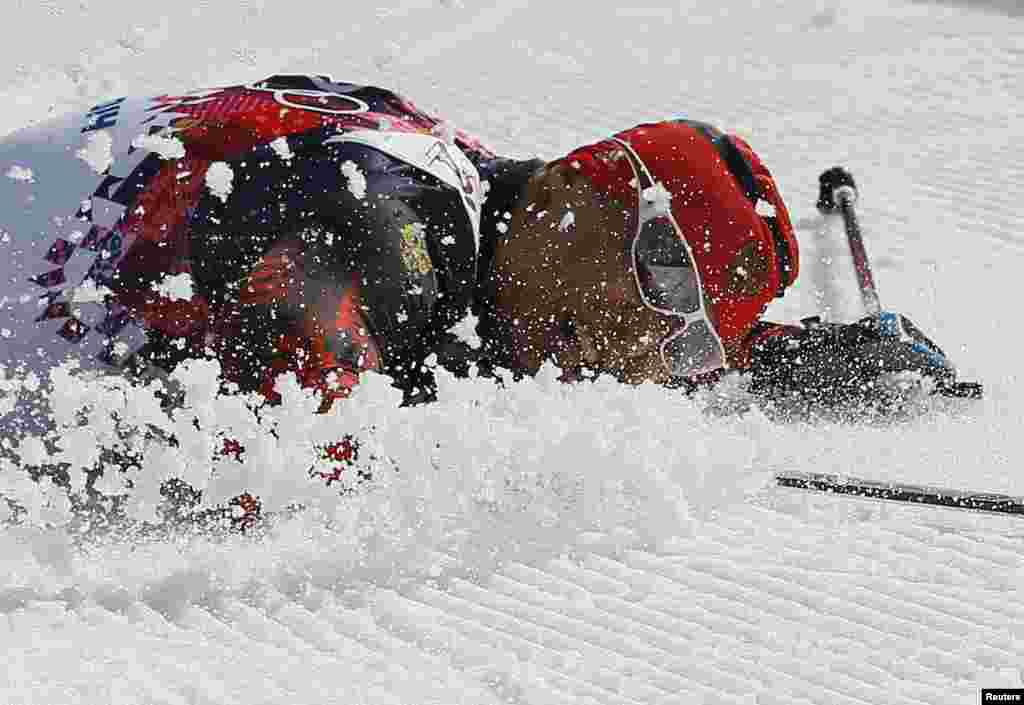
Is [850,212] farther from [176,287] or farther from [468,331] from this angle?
Answer: [176,287]

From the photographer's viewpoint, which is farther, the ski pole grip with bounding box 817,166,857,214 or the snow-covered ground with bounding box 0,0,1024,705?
the ski pole grip with bounding box 817,166,857,214

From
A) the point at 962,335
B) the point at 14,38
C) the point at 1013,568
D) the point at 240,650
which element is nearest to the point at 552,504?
the point at 240,650

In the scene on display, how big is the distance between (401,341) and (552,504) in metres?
0.47

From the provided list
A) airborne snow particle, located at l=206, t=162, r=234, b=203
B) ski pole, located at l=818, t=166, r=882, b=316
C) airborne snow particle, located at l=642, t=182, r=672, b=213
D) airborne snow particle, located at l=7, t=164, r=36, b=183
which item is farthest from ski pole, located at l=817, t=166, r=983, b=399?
airborne snow particle, located at l=7, t=164, r=36, b=183

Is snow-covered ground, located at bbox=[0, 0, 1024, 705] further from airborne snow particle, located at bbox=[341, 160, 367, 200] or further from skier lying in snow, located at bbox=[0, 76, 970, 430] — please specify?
airborne snow particle, located at bbox=[341, 160, 367, 200]

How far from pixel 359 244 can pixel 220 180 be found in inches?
11.5

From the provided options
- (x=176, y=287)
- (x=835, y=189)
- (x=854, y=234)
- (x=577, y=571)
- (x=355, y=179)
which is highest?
(x=355, y=179)

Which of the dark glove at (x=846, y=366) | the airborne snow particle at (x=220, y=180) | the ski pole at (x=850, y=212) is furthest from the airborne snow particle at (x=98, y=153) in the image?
the ski pole at (x=850, y=212)

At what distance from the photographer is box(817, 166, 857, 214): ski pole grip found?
4520 mm

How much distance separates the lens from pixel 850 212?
174 inches

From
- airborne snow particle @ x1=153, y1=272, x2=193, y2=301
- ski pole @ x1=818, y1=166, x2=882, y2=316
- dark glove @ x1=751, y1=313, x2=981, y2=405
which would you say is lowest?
dark glove @ x1=751, y1=313, x2=981, y2=405

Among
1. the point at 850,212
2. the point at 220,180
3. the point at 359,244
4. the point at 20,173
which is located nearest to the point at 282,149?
the point at 220,180

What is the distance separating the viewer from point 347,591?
2418mm

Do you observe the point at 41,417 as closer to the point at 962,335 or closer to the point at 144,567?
the point at 144,567
